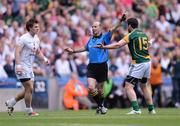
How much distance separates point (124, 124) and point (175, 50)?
16781 mm

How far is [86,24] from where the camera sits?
32.2m

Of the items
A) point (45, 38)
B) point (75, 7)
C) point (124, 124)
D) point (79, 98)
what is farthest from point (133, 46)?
point (75, 7)

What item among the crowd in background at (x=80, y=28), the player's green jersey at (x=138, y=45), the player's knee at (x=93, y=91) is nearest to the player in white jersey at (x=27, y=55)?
the player's knee at (x=93, y=91)

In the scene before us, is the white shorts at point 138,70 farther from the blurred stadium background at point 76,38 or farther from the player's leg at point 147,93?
the blurred stadium background at point 76,38

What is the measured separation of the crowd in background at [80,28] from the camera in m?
29.5

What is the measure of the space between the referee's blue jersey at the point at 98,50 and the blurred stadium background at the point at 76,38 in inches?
239

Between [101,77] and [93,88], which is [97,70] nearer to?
[101,77]

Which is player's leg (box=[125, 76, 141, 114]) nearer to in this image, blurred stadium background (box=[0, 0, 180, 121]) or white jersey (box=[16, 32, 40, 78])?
white jersey (box=[16, 32, 40, 78])

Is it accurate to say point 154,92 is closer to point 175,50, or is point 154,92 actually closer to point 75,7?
point 175,50

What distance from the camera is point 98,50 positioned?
68.6ft

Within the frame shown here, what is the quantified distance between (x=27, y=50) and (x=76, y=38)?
1166cm


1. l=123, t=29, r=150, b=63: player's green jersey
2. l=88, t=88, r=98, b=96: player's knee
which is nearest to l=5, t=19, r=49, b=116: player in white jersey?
l=88, t=88, r=98, b=96: player's knee

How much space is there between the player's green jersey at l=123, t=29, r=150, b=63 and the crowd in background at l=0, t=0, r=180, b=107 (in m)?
8.63

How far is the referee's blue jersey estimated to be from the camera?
20.8 metres
